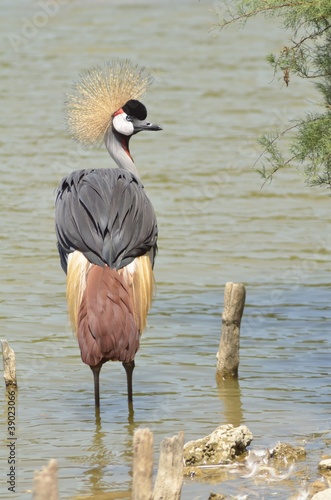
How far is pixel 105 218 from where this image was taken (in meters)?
8.70

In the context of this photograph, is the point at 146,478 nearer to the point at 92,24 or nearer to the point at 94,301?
the point at 94,301

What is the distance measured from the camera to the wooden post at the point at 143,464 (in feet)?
18.1

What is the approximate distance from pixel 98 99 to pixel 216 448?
339 centimetres

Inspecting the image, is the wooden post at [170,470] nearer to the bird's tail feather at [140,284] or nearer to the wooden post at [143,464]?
the wooden post at [143,464]

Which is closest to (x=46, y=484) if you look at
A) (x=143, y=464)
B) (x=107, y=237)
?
(x=143, y=464)

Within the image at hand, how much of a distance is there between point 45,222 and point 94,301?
7672mm

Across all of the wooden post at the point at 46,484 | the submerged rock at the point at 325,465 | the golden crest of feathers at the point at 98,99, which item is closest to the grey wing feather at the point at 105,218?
the golden crest of feathers at the point at 98,99

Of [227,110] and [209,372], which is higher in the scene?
[227,110]

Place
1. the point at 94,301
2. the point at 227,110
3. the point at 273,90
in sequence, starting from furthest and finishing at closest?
1. the point at 273,90
2. the point at 227,110
3. the point at 94,301

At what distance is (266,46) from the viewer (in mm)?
29000

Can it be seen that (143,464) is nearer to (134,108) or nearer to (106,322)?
(106,322)

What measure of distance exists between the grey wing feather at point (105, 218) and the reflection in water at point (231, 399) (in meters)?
1.27

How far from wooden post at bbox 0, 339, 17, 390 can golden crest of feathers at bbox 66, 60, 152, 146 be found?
6.16 ft

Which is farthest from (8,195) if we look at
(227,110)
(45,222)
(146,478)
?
(146,478)
